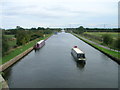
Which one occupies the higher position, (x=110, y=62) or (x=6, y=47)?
(x=6, y=47)

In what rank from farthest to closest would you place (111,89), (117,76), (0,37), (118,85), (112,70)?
1. (0,37)
2. (112,70)
3. (117,76)
4. (118,85)
5. (111,89)

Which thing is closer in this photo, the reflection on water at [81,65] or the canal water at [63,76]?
the canal water at [63,76]

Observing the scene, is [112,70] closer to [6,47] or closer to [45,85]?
[45,85]

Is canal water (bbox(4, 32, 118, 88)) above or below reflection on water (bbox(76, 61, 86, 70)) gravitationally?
below

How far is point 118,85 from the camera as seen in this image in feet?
37.4

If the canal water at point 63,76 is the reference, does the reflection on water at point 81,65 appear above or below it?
above

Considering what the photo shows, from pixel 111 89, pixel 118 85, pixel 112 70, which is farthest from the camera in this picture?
pixel 112 70

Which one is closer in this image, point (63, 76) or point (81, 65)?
point (63, 76)

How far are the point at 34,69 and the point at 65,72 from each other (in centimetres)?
315

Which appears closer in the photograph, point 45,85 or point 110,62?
point 45,85

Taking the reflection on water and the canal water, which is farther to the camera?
the reflection on water

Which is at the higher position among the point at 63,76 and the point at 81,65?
the point at 81,65

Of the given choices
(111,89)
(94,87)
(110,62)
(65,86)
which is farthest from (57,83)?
(110,62)

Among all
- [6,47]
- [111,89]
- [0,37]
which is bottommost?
[111,89]
